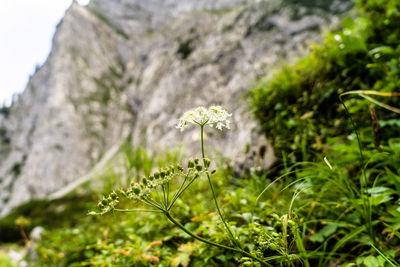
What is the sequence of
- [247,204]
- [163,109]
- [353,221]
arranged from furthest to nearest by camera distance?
[163,109], [247,204], [353,221]

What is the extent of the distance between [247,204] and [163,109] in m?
24.4

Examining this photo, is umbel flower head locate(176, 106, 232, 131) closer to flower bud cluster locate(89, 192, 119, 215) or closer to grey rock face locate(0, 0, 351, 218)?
flower bud cluster locate(89, 192, 119, 215)

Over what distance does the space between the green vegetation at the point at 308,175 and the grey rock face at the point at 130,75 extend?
358 inches

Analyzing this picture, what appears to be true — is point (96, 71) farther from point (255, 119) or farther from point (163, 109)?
point (255, 119)

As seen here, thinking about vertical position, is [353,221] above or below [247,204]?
below

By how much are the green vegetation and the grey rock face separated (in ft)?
29.9

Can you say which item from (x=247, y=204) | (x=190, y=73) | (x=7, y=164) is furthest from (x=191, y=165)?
(x=7, y=164)

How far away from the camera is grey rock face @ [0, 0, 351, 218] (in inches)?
797

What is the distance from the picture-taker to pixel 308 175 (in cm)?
162

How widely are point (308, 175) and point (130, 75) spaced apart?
139 ft

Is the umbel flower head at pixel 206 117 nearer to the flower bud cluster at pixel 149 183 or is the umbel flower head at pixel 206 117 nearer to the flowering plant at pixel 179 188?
the flowering plant at pixel 179 188

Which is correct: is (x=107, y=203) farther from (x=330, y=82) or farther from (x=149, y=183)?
(x=330, y=82)

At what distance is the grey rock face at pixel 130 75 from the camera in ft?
66.4

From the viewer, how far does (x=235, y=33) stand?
2320cm
